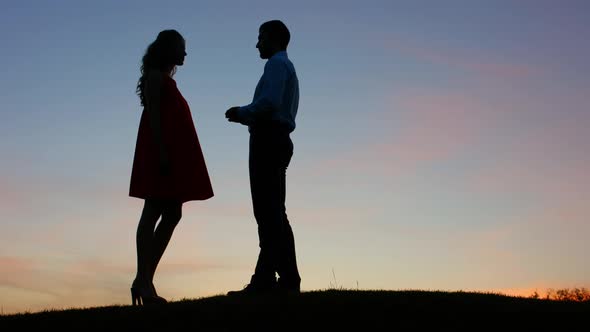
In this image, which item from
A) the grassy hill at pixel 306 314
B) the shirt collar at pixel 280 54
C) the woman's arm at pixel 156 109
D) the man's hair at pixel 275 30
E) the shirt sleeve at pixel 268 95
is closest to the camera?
the grassy hill at pixel 306 314

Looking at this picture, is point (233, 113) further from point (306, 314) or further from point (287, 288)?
point (306, 314)

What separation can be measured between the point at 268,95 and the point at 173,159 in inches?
51.9

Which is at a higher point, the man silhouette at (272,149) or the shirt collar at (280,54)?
the shirt collar at (280,54)

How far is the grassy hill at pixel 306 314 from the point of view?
8.02m

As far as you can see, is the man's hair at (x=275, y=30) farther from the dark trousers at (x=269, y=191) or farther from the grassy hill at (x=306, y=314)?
the grassy hill at (x=306, y=314)

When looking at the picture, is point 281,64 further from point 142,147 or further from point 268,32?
point 142,147

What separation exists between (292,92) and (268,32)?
750 millimetres

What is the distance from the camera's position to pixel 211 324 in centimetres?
808

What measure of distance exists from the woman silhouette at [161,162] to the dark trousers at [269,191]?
0.61 metres

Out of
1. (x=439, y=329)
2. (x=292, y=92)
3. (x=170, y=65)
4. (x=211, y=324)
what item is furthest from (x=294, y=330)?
(x=170, y=65)

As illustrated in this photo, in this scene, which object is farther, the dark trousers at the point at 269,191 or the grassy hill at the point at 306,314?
the dark trousers at the point at 269,191

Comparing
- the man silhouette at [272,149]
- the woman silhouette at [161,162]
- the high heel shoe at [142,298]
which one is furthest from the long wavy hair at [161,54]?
the high heel shoe at [142,298]

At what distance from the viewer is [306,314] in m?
8.24

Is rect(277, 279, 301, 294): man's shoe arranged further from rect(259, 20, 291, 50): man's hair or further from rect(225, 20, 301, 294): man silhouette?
rect(259, 20, 291, 50): man's hair
